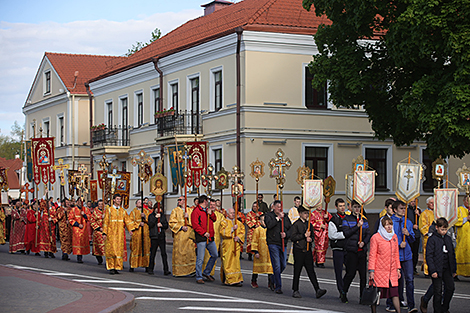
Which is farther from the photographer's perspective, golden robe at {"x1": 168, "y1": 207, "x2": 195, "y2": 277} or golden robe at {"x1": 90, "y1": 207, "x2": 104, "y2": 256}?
golden robe at {"x1": 90, "y1": 207, "x2": 104, "y2": 256}

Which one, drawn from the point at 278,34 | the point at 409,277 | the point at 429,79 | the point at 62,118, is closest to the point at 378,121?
the point at 429,79

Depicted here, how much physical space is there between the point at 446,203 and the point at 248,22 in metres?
→ 15.1

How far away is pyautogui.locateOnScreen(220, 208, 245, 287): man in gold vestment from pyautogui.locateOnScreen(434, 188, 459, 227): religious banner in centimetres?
446

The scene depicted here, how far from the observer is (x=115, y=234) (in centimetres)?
1795

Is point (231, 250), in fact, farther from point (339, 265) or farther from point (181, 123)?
point (181, 123)

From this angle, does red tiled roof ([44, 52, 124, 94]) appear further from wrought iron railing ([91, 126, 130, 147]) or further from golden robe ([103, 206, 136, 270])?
golden robe ([103, 206, 136, 270])

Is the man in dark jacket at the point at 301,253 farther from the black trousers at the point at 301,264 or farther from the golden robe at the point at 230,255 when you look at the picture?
the golden robe at the point at 230,255

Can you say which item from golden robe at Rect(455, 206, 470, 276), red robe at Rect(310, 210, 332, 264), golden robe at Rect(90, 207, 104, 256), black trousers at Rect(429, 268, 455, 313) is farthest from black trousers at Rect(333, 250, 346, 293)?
golden robe at Rect(90, 207, 104, 256)

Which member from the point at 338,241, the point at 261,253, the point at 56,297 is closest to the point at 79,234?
the point at 261,253

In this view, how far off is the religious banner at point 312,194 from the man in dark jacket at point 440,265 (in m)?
3.67

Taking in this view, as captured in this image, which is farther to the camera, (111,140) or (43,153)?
(111,140)

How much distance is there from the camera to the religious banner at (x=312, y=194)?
15.1 metres

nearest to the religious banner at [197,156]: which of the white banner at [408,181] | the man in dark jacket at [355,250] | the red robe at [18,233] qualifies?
the red robe at [18,233]

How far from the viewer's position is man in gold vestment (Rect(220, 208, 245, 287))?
15547mm
